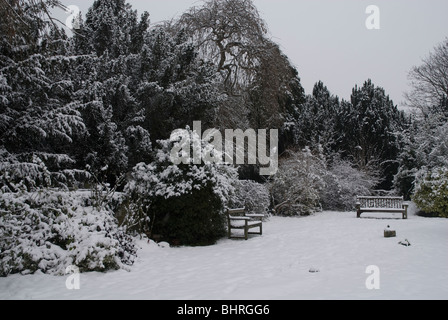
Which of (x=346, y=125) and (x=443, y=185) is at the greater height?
(x=346, y=125)

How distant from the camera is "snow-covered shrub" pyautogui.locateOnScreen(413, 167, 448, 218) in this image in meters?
11.9

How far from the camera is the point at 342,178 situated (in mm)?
17203

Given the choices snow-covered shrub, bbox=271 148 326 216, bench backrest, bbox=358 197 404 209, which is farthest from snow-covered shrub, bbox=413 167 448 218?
snow-covered shrub, bbox=271 148 326 216

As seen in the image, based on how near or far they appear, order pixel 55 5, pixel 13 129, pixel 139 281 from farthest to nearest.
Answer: pixel 13 129
pixel 139 281
pixel 55 5

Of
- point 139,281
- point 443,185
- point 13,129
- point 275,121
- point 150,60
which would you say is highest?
point 150,60

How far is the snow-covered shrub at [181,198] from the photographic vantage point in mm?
A: 8289

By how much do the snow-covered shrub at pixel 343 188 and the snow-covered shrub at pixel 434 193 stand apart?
3183 mm

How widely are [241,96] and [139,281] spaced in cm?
1031

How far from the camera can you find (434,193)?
1241 cm

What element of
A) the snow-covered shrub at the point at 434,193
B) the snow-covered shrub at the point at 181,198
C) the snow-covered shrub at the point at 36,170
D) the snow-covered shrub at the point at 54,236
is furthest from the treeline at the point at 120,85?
the snow-covered shrub at the point at 434,193
